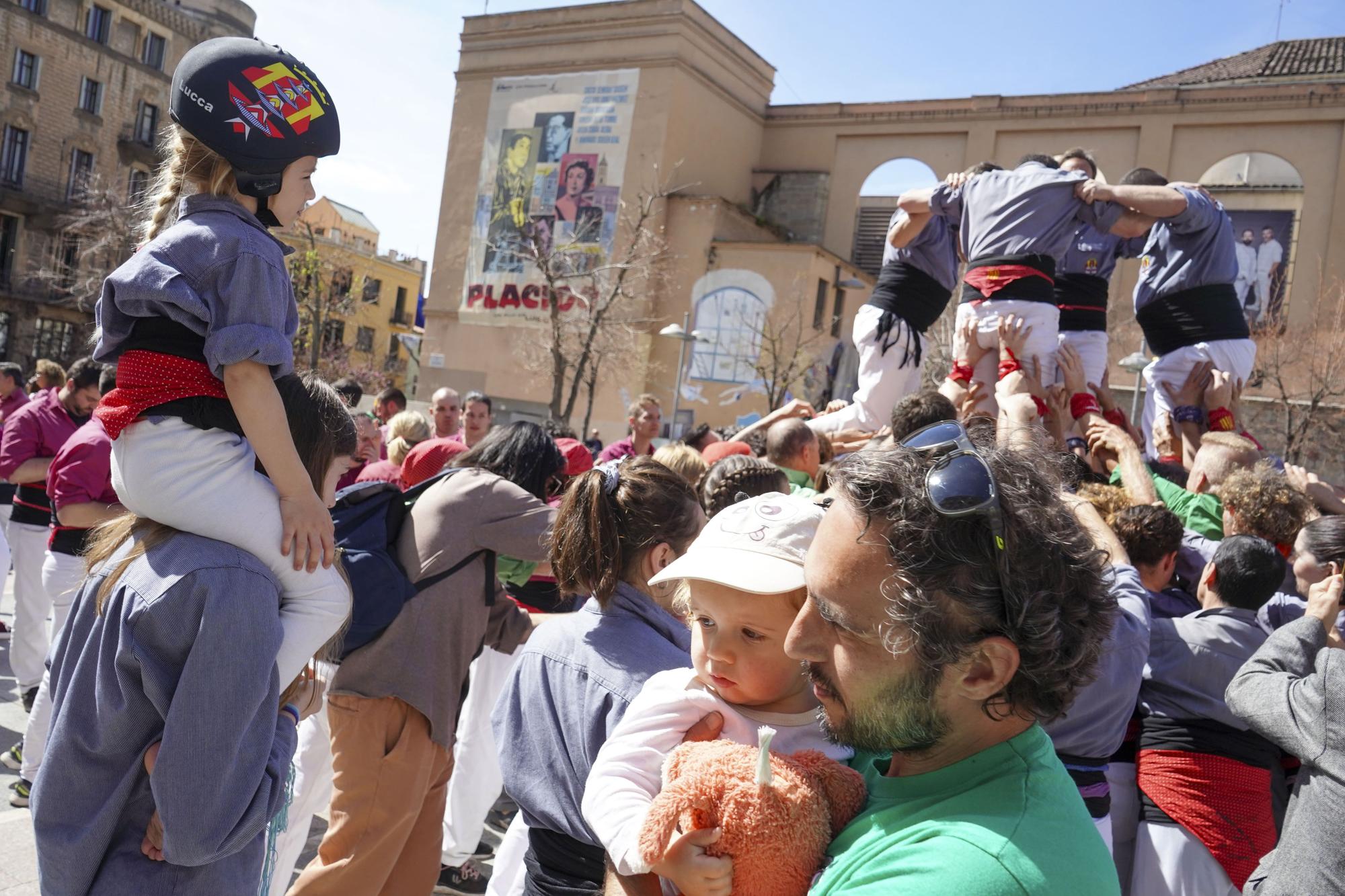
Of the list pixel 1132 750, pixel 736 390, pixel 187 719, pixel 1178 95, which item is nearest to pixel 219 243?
pixel 187 719

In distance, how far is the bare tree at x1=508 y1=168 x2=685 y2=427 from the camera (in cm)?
3028

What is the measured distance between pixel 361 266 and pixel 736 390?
22358 mm

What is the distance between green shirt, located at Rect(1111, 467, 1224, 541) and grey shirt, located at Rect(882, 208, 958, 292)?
5.01ft

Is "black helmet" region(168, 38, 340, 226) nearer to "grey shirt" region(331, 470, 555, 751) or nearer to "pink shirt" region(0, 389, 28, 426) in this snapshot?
"grey shirt" region(331, 470, 555, 751)

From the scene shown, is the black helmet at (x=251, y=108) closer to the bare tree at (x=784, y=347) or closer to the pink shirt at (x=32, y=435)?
the pink shirt at (x=32, y=435)

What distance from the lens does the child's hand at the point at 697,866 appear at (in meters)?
1.48

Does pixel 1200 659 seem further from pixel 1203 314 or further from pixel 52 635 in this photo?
pixel 52 635

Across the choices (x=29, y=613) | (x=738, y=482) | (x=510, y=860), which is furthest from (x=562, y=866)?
(x=29, y=613)

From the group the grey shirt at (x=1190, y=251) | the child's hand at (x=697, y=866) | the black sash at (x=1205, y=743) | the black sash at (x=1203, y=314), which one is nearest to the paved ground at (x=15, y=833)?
the child's hand at (x=697, y=866)

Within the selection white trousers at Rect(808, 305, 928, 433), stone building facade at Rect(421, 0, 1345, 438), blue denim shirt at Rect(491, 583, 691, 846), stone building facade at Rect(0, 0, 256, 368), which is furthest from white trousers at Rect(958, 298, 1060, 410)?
stone building facade at Rect(0, 0, 256, 368)

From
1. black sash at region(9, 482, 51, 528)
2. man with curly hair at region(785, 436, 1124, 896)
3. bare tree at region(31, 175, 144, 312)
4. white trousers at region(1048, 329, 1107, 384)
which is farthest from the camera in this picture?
bare tree at region(31, 175, 144, 312)

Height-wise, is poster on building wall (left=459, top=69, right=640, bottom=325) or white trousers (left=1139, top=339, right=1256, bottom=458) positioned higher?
poster on building wall (left=459, top=69, right=640, bottom=325)

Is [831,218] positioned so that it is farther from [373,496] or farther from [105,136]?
[373,496]

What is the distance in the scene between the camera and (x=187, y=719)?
2082 mm
